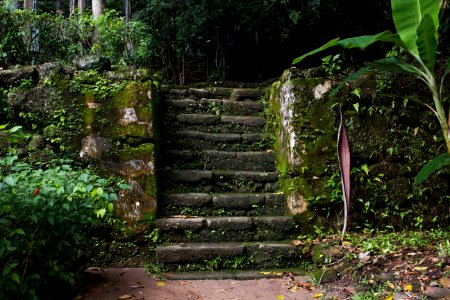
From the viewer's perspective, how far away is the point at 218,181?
161 inches

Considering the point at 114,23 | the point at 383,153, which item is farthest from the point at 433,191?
the point at 114,23

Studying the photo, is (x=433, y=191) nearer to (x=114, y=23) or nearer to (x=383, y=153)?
(x=383, y=153)

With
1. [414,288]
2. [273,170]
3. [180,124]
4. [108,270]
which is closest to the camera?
[414,288]

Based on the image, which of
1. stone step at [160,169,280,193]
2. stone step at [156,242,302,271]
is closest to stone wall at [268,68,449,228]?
stone step at [160,169,280,193]

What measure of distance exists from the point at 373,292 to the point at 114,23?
6.10 metres

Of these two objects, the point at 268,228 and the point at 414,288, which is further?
the point at 268,228

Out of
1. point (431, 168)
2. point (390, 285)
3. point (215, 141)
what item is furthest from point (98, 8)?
point (390, 285)

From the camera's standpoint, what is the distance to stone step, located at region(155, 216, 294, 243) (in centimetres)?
352

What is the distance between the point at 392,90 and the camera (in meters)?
3.96

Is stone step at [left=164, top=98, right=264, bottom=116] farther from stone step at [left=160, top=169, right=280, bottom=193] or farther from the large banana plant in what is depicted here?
the large banana plant

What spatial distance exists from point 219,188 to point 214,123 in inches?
43.6

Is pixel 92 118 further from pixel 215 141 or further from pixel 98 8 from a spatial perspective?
pixel 98 8

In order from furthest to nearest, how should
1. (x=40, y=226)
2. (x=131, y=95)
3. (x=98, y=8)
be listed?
(x=98, y=8) → (x=131, y=95) → (x=40, y=226)

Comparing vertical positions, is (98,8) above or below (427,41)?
above
